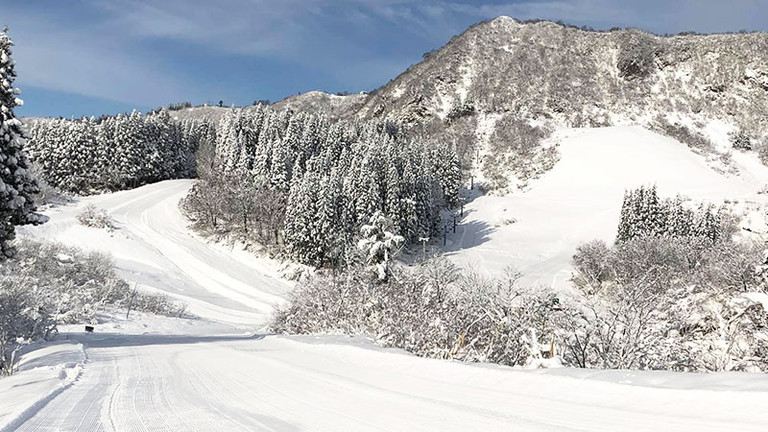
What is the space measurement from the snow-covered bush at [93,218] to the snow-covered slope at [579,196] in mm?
38151

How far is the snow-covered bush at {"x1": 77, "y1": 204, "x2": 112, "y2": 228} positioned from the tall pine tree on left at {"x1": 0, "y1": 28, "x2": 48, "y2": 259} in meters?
39.9

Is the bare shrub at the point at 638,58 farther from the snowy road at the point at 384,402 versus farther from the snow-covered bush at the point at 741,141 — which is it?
the snowy road at the point at 384,402

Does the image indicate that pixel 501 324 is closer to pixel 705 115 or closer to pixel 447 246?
pixel 447 246

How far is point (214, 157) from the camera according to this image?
74.6 meters

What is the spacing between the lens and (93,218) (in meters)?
51.3

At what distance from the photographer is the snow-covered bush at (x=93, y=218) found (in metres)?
50.6

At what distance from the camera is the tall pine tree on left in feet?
47.0

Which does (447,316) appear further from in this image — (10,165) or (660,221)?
(660,221)

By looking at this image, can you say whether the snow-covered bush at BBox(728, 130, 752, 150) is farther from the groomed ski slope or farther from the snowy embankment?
the snowy embankment

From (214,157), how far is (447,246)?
37527 millimetres

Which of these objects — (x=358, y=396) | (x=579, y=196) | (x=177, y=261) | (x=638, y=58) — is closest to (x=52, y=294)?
(x=358, y=396)

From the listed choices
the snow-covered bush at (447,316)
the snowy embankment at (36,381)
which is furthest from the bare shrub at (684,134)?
the snowy embankment at (36,381)

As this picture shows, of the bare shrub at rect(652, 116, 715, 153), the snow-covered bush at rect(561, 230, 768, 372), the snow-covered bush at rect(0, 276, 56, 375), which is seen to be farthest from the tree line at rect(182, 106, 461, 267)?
the bare shrub at rect(652, 116, 715, 153)

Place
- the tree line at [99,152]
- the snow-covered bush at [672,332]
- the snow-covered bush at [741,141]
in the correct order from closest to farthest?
1. the snow-covered bush at [672,332]
2. the tree line at [99,152]
3. the snow-covered bush at [741,141]
